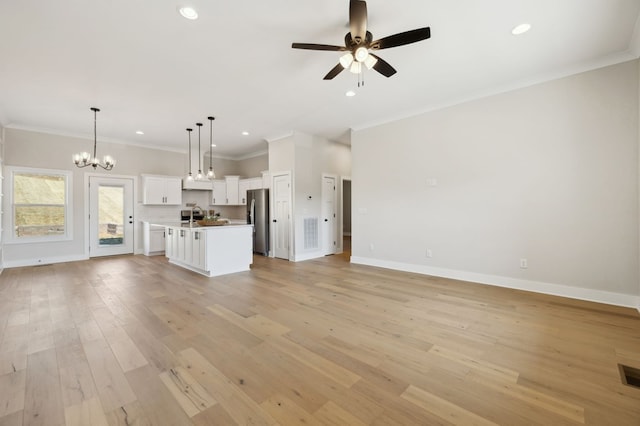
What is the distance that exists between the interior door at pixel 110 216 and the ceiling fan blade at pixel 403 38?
23.9 ft

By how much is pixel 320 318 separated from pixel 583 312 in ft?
9.94

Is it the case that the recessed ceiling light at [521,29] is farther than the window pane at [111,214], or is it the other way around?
the window pane at [111,214]

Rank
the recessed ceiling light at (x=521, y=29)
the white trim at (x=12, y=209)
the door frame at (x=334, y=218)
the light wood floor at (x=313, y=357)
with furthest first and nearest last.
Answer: the door frame at (x=334, y=218) < the white trim at (x=12, y=209) < the recessed ceiling light at (x=521, y=29) < the light wood floor at (x=313, y=357)

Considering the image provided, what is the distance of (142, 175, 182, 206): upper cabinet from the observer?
7.23 m

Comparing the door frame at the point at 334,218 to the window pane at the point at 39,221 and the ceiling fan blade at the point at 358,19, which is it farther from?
the window pane at the point at 39,221

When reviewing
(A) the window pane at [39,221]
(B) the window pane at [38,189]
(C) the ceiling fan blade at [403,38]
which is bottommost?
(A) the window pane at [39,221]

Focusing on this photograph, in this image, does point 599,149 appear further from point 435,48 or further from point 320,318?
point 320,318

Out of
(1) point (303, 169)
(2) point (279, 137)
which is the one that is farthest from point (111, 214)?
(1) point (303, 169)

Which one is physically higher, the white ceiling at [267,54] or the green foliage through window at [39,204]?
the white ceiling at [267,54]

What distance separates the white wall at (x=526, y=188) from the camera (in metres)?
3.34

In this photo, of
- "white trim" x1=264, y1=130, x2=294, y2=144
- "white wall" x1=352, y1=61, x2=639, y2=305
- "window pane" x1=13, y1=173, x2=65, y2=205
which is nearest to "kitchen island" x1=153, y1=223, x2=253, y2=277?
"white trim" x1=264, y1=130, x2=294, y2=144

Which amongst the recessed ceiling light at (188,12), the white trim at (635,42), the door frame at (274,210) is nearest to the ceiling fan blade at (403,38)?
the recessed ceiling light at (188,12)

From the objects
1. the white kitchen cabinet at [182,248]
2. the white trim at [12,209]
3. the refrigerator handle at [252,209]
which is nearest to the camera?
the white kitchen cabinet at [182,248]

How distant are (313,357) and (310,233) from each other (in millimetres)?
4486
